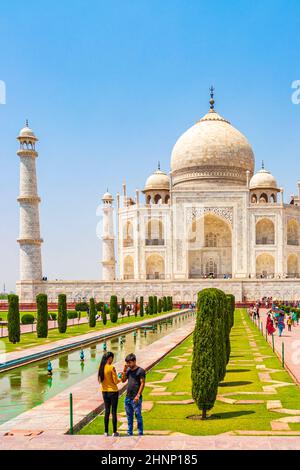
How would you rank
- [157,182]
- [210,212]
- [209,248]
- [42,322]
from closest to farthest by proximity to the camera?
1. [42,322]
2. [210,212]
3. [209,248]
4. [157,182]

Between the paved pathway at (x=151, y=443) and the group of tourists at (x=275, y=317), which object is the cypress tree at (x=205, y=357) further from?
the group of tourists at (x=275, y=317)

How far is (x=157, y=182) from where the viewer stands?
4281cm

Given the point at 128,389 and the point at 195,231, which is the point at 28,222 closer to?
the point at 195,231

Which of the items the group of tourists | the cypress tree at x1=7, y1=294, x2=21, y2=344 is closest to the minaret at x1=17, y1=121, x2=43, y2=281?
the group of tourists

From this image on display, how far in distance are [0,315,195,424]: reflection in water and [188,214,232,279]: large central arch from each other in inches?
929

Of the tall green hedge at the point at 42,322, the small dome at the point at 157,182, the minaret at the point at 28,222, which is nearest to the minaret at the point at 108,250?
the small dome at the point at 157,182

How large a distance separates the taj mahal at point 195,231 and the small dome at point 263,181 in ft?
0.23

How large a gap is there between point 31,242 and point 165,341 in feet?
65.1

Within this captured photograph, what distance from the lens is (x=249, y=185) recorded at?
41.2 metres

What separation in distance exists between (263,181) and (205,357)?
3530 centimetres

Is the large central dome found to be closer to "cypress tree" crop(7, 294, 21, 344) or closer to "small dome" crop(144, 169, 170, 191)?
"small dome" crop(144, 169, 170, 191)

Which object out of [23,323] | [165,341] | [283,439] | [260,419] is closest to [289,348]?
[165,341]

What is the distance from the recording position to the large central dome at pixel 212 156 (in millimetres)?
40344

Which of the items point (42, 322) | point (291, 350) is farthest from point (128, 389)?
point (42, 322)
